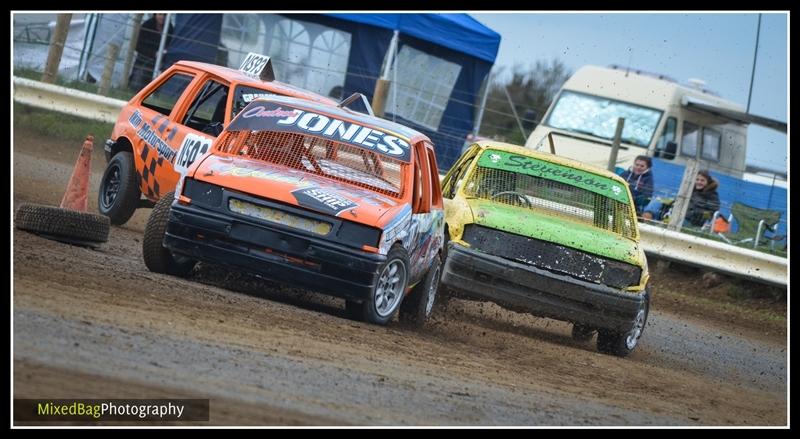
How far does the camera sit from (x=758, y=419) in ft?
25.2

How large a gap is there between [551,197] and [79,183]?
423cm

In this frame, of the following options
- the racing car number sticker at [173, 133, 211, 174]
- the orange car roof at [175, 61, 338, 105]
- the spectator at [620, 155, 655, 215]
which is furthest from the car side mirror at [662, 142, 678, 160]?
the racing car number sticker at [173, 133, 211, 174]

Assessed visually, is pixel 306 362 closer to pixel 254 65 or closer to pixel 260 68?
pixel 260 68

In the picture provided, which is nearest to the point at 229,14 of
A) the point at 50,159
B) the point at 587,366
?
the point at 50,159

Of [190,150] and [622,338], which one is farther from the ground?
[190,150]

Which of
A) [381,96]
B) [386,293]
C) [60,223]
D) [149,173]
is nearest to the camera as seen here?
[386,293]

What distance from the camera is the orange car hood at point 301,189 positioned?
26.7ft

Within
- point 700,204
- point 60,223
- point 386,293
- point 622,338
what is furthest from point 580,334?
point 700,204

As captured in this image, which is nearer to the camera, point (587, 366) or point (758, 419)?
→ point (758, 419)

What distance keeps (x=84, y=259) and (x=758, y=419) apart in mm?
4469

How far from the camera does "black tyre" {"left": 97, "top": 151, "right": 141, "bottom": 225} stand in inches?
441

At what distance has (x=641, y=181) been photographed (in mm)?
16781

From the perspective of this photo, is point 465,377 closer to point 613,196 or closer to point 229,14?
point 613,196

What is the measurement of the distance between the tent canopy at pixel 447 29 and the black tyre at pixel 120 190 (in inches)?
366
